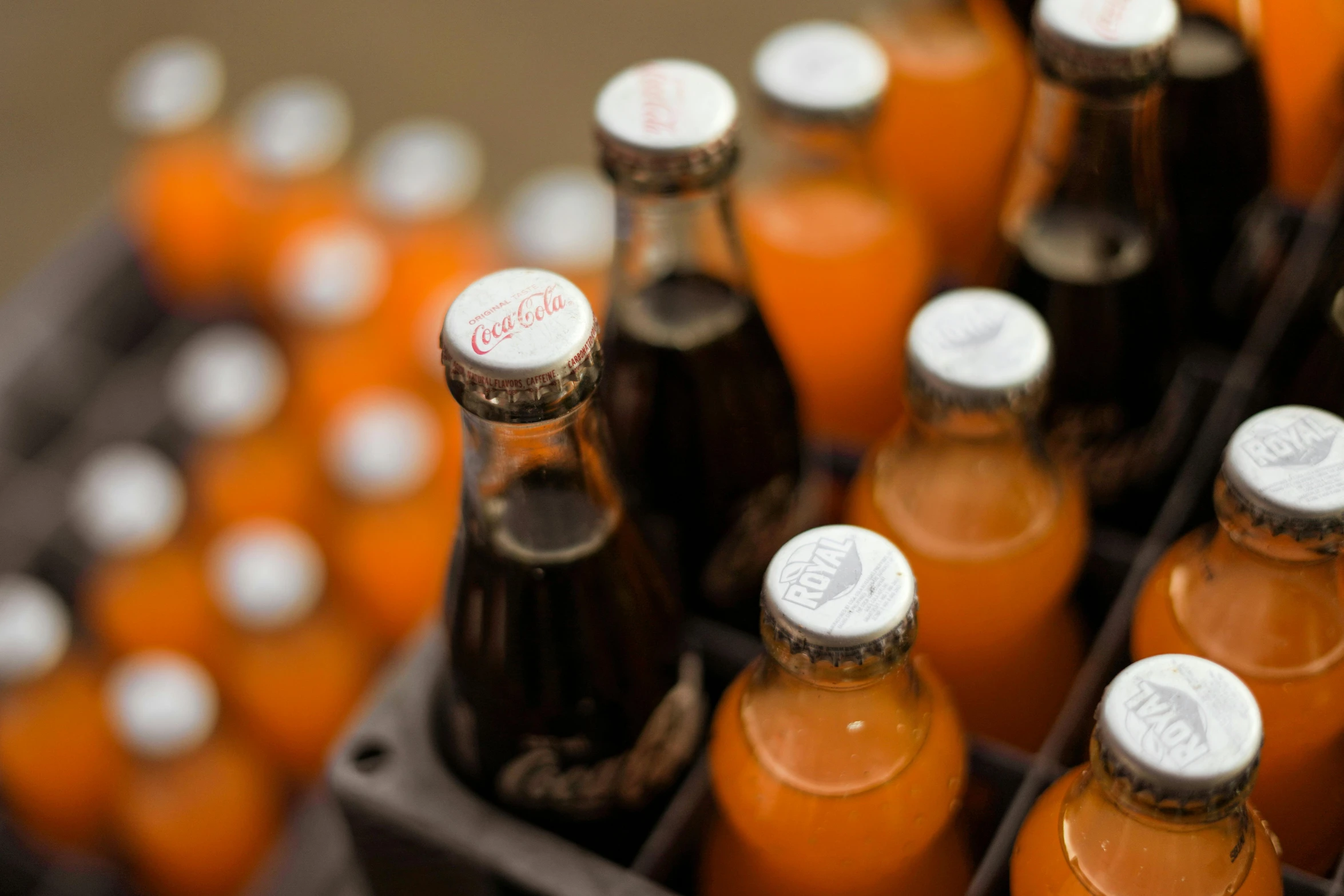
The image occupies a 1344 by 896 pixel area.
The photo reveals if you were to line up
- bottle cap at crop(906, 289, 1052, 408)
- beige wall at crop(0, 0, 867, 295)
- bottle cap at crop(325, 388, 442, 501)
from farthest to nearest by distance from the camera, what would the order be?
beige wall at crop(0, 0, 867, 295)
bottle cap at crop(325, 388, 442, 501)
bottle cap at crop(906, 289, 1052, 408)

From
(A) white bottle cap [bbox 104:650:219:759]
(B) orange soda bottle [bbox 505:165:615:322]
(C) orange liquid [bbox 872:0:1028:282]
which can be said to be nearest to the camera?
(C) orange liquid [bbox 872:0:1028:282]

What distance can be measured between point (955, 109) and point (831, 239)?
159 mm

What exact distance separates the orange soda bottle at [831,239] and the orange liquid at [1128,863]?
324 mm

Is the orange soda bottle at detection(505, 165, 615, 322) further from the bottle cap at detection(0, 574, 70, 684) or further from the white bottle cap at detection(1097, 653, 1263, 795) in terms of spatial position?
the white bottle cap at detection(1097, 653, 1263, 795)

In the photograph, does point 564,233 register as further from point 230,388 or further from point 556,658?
point 556,658

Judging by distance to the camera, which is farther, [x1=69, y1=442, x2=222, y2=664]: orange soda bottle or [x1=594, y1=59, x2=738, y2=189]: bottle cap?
[x1=69, y1=442, x2=222, y2=664]: orange soda bottle

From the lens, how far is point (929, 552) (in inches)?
25.7

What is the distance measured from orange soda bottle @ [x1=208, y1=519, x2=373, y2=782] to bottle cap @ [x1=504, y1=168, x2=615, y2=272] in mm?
369

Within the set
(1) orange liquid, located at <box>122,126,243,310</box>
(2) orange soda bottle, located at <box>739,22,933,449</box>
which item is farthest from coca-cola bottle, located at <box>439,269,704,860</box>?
(1) orange liquid, located at <box>122,126,243,310</box>

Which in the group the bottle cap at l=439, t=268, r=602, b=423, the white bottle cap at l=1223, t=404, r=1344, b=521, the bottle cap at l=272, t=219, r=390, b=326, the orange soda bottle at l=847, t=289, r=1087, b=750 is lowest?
the bottle cap at l=272, t=219, r=390, b=326

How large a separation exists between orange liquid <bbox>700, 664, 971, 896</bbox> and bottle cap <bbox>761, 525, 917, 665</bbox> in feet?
0.14

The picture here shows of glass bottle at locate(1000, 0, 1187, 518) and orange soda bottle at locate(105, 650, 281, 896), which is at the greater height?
glass bottle at locate(1000, 0, 1187, 518)

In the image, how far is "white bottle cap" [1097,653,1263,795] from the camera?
48 cm

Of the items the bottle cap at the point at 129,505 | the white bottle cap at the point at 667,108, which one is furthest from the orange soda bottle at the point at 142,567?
the white bottle cap at the point at 667,108
